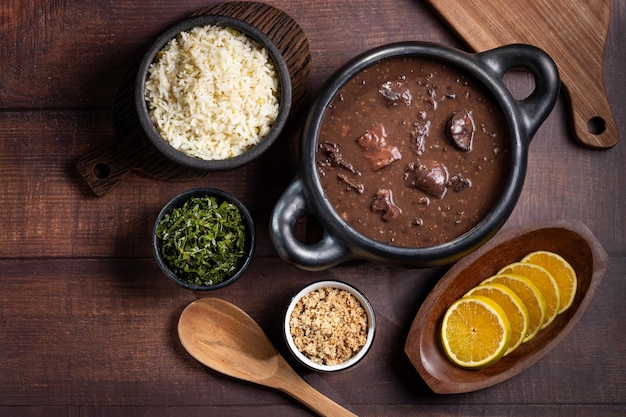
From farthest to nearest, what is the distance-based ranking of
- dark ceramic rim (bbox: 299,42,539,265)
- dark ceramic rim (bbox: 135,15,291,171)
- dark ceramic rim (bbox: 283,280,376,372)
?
dark ceramic rim (bbox: 283,280,376,372), dark ceramic rim (bbox: 135,15,291,171), dark ceramic rim (bbox: 299,42,539,265)

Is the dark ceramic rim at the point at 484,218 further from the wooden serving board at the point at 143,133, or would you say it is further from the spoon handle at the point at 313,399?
the spoon handle at the point at 313,399

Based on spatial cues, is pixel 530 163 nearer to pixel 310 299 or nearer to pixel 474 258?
pixel 474 258

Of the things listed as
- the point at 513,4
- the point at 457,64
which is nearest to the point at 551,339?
the point at 457,64

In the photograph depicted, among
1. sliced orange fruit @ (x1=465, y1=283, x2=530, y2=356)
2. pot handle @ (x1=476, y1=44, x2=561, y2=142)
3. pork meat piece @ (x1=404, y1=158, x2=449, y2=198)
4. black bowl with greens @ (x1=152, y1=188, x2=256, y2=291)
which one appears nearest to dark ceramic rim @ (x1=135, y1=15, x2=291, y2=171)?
black bowl with greens @ (x1=152, y1=188, x2=256, y2=291)

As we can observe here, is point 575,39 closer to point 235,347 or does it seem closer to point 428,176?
point 428,176

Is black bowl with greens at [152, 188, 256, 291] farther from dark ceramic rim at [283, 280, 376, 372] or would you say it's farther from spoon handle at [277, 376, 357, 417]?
spoon handle at [277, 376, 357, 417]

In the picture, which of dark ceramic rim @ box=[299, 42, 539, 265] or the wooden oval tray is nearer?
dark ceramic rim @ box=[299, 42, 539, 265]
